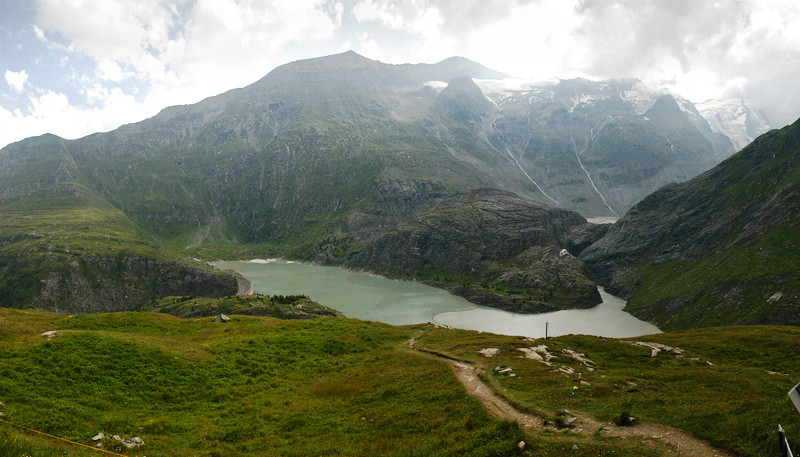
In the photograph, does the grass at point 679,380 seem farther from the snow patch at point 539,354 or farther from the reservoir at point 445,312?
the reservoir at point 445,312

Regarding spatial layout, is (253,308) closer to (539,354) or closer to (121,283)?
(539,354)

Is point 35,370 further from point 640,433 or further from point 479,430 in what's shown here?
point 640,433

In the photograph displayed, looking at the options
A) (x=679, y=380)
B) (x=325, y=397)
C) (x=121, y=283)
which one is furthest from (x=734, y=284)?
(x=121, y=283)

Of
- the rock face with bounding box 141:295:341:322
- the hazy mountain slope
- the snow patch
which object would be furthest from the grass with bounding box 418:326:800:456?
the hazy mountain slope

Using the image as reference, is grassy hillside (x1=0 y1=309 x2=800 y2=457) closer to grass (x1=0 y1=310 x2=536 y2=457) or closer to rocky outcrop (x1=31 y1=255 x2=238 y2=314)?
grass (x1=0 y1=310 x2=536 y2=457)

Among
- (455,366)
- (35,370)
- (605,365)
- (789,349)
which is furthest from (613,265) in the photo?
(35,370)

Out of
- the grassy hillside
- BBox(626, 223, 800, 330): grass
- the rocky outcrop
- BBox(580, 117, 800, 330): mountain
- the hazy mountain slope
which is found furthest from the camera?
the rocky outcrop
